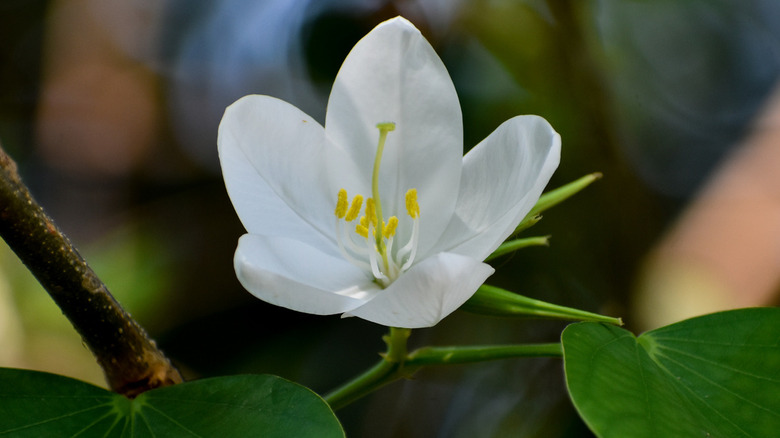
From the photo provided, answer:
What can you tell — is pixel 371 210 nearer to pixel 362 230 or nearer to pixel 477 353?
pixel 362 230

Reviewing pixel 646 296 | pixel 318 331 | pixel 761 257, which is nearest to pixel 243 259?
pixel 761 257

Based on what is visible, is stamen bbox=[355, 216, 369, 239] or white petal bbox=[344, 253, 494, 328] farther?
stamen bbox=[355, 216, 369, 239]

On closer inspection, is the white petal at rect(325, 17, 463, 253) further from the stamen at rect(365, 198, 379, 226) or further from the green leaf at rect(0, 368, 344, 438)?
the green leaf at rect(0, 368, 344, 438)

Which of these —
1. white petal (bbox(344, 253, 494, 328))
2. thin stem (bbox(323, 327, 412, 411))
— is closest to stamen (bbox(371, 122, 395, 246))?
thin stem (bbox(323, 327, 412, 411))

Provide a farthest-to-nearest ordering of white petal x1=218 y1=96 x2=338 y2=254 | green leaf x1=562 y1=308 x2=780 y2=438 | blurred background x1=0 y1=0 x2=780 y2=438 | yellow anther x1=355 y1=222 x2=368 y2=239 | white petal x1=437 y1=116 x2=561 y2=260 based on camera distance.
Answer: blurred background x1=0 y1=0 x2=780 y2=438 → yellow anther x1=355 y1=222 x2=368 y2=239 → white petal x1=218 y1=96 x2=338 y2=254 → white petal x1=437 y1=116 x2=561 y2=260 → green leaf x1=562 y1=308 x2=780 y2=438

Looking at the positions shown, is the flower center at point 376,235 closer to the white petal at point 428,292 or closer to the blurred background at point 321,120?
the white petal at point 428,292

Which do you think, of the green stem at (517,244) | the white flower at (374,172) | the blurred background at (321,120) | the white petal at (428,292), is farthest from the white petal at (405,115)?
the blurred background at (321,120)
